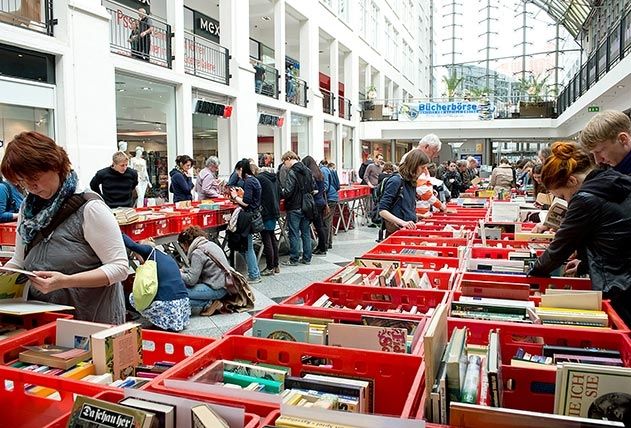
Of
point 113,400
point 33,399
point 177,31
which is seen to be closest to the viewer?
point 113,400

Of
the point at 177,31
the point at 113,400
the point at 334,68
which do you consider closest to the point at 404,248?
the point at 113,400

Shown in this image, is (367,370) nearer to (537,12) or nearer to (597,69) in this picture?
(597,69)

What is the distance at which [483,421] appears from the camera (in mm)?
1010

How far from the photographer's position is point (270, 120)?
13484mm

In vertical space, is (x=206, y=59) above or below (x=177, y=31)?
below

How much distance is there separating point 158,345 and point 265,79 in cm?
1274

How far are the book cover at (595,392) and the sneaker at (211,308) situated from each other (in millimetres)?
3943

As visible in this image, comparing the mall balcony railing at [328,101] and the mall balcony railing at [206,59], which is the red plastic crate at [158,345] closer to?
the mall balcony railing at [206,59]

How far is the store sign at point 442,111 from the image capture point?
2067cm

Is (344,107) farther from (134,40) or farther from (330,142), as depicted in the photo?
(134,40)

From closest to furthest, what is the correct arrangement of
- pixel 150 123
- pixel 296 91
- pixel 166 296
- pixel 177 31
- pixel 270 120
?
pixel 166 296 < pixel 177 31 < pixel 150 123 < pixel 270 120 < pixel 296 91

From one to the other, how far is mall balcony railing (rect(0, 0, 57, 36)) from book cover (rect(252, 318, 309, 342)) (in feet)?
21.4

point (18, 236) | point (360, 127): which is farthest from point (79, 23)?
point (360, 127)

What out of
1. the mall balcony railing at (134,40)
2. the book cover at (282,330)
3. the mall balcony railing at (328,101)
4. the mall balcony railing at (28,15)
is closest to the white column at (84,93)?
the mall balcony railing at (28,15)
